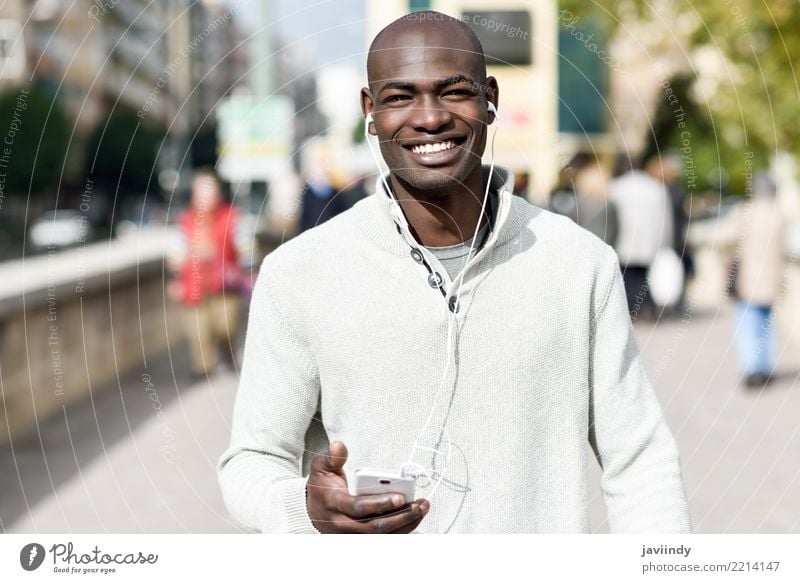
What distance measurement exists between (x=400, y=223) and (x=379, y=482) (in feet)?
1.85

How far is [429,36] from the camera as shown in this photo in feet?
8.18

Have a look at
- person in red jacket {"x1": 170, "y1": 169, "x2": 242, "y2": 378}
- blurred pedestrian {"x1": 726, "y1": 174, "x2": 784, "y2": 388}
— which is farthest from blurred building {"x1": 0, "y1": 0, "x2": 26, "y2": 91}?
blurred pedestrian {"x1": 726, "y1": 174, "x2": 784, "y2": 388}

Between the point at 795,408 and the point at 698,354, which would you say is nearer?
the point at 795,408

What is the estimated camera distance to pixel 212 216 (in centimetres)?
973

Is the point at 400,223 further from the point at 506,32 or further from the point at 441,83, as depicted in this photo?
the point at 506,32

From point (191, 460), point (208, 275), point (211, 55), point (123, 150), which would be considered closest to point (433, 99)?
point (191, 460)

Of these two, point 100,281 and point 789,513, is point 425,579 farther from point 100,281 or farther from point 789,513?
point 100,281

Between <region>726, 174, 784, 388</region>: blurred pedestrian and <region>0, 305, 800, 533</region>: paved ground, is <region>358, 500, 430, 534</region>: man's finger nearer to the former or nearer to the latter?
<region>0, 305, 800, 533</region>: paved ground

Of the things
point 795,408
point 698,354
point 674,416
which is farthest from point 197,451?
point 698,354

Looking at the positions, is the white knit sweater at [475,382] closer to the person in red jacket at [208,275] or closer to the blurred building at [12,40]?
the person in red jacket at [208,275]

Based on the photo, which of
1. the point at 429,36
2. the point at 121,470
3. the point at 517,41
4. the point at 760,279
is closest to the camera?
the point at 429,36

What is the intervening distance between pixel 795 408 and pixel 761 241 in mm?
1441

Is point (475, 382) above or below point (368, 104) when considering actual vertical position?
below

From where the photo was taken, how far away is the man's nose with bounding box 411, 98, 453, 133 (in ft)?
8.20
